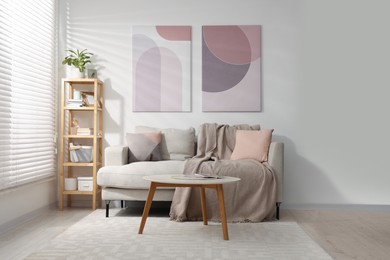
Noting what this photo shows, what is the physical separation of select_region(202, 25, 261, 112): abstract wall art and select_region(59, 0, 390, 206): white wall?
0.26ft

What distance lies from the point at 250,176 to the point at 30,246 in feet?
6.11

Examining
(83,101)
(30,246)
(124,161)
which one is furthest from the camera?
(83,101)

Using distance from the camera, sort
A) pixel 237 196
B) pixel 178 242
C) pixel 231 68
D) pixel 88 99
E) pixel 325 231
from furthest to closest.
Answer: pixel 231 68 < pixel 88 99 < pixel 237 196 < pixel 325 231 < pixel 178 242

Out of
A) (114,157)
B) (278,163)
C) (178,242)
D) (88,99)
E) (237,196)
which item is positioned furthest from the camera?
(88,99)

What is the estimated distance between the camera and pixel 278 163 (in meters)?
4.09

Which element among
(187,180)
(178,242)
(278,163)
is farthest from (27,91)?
(278,163)

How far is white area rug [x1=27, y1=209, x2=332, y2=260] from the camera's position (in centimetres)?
276

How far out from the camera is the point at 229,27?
16.0 ft

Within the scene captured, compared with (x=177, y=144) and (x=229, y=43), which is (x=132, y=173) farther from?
(x=229, y=43)

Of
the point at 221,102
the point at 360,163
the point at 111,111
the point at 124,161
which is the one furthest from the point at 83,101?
the point at 360,163

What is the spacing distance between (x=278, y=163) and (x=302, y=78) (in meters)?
1.20

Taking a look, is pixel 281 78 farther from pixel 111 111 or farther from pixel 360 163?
pixel 111 111

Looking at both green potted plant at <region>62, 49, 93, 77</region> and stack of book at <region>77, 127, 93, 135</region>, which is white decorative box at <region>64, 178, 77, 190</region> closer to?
stack of book at <region>77, 127, 93, 135</region>

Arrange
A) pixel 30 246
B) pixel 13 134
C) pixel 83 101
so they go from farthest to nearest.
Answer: pixel 83 101
pixel 13 134
pixel 30 246
